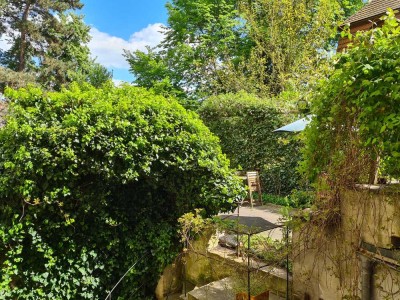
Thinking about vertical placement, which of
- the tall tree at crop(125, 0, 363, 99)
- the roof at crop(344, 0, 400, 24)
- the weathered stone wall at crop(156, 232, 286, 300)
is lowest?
the weathered stone wall at crop(156, 232, 286, 300)

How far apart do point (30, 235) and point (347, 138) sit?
4337mm

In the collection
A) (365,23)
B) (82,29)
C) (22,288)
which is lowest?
(22,288)

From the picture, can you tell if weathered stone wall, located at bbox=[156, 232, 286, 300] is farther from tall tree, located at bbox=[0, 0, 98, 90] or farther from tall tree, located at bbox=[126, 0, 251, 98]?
tall tree, located at bbox=[0, 0, 98, 90]

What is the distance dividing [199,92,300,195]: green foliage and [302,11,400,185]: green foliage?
269 inches

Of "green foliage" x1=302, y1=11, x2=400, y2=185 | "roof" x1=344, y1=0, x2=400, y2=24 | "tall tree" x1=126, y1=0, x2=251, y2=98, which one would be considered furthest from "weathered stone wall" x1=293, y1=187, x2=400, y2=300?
"tall tree" x1=126, y1=0, x2=251, y2=98

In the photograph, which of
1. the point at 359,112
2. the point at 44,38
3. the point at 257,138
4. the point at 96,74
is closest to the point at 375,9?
the point at 257,138

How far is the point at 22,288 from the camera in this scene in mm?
4371

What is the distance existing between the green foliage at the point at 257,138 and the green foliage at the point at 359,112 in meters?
6.83

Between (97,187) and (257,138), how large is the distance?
6.95 meters

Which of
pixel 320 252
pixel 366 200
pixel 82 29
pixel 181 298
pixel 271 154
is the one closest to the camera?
pixel 366 200

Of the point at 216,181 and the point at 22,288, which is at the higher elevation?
the point at 216,181

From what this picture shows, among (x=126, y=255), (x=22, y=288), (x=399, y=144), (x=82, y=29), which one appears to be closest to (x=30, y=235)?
(x=22, y=288)

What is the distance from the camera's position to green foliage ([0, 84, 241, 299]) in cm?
429

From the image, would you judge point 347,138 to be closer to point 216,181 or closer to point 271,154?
point 216,181
